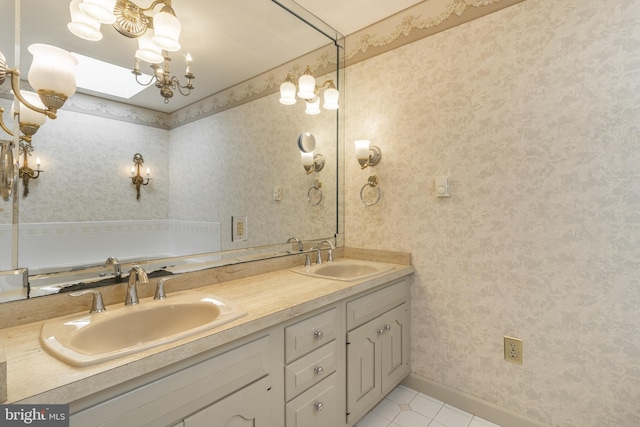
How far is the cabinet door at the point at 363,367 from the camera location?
53.7 inches

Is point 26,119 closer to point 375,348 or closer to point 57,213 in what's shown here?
point 57,213

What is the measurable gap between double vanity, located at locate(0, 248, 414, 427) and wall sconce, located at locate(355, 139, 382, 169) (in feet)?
2.21

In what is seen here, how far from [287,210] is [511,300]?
130 cm

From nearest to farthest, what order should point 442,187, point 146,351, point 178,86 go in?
point 146,351, point 178,86, point 442,187

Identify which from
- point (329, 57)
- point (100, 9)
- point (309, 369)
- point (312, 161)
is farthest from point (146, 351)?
point (329, 57)

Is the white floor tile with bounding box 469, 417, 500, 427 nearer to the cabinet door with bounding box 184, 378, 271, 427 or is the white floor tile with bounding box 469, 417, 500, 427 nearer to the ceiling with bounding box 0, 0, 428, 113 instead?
the cabinet door with bounding box 184, 378, 271, 427

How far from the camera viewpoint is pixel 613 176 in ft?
4.04

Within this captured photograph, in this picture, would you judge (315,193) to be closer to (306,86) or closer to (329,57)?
(306,86)

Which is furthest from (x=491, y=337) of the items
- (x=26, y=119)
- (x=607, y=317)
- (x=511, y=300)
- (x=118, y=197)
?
(x=26, y=119)

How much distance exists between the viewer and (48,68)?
94 centimetres

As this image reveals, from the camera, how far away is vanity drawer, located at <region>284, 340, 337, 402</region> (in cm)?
108

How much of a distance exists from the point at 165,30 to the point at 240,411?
1384 mm

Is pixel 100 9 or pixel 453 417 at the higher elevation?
pixel 100 9

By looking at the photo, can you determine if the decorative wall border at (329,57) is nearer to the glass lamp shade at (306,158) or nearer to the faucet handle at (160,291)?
the glass lamp shade at (306,158)
